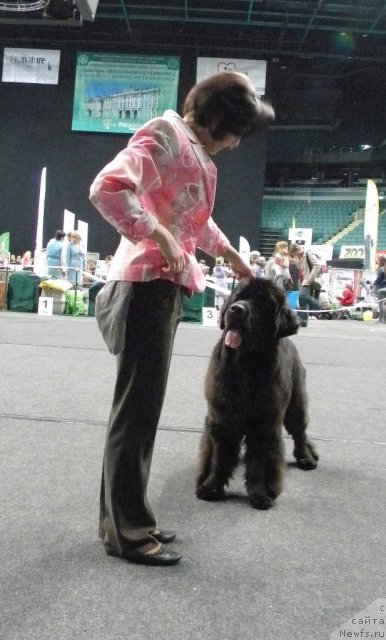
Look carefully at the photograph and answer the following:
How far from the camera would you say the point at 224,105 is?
151 cm

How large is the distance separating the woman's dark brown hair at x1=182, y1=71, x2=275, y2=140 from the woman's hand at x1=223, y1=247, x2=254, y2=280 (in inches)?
16.6

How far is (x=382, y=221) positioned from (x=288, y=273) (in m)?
22.8

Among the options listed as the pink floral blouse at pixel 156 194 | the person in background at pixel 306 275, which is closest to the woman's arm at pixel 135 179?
the pink floral blouse at pixel 156 194

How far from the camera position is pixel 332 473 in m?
2.46

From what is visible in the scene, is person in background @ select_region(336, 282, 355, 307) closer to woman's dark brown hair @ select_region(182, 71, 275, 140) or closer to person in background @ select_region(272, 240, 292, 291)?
person in background @ select_region(272, 240, 292, 291)

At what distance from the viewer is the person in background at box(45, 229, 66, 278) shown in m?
10.8

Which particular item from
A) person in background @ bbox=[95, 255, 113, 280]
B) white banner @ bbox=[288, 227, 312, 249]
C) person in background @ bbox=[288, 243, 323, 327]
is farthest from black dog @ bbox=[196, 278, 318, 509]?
white banner @ bbox=[288, 227, 312, 249]

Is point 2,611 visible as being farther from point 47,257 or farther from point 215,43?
point 215,43

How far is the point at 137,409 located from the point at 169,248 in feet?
1.46

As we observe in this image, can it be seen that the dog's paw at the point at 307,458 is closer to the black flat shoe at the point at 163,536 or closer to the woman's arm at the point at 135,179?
the black flat shoe at the point at 163,536

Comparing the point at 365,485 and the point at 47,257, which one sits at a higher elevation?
the point at 47,257

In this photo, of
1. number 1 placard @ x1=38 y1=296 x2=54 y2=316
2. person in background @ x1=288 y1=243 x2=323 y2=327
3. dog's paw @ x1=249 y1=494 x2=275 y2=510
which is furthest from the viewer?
person in background @ x1=288 y1=243 x2=323 y2=327

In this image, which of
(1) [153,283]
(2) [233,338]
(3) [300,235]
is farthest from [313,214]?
(1) [153,283]

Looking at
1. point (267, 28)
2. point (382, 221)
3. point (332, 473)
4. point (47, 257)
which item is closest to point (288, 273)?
point (47, 257)
